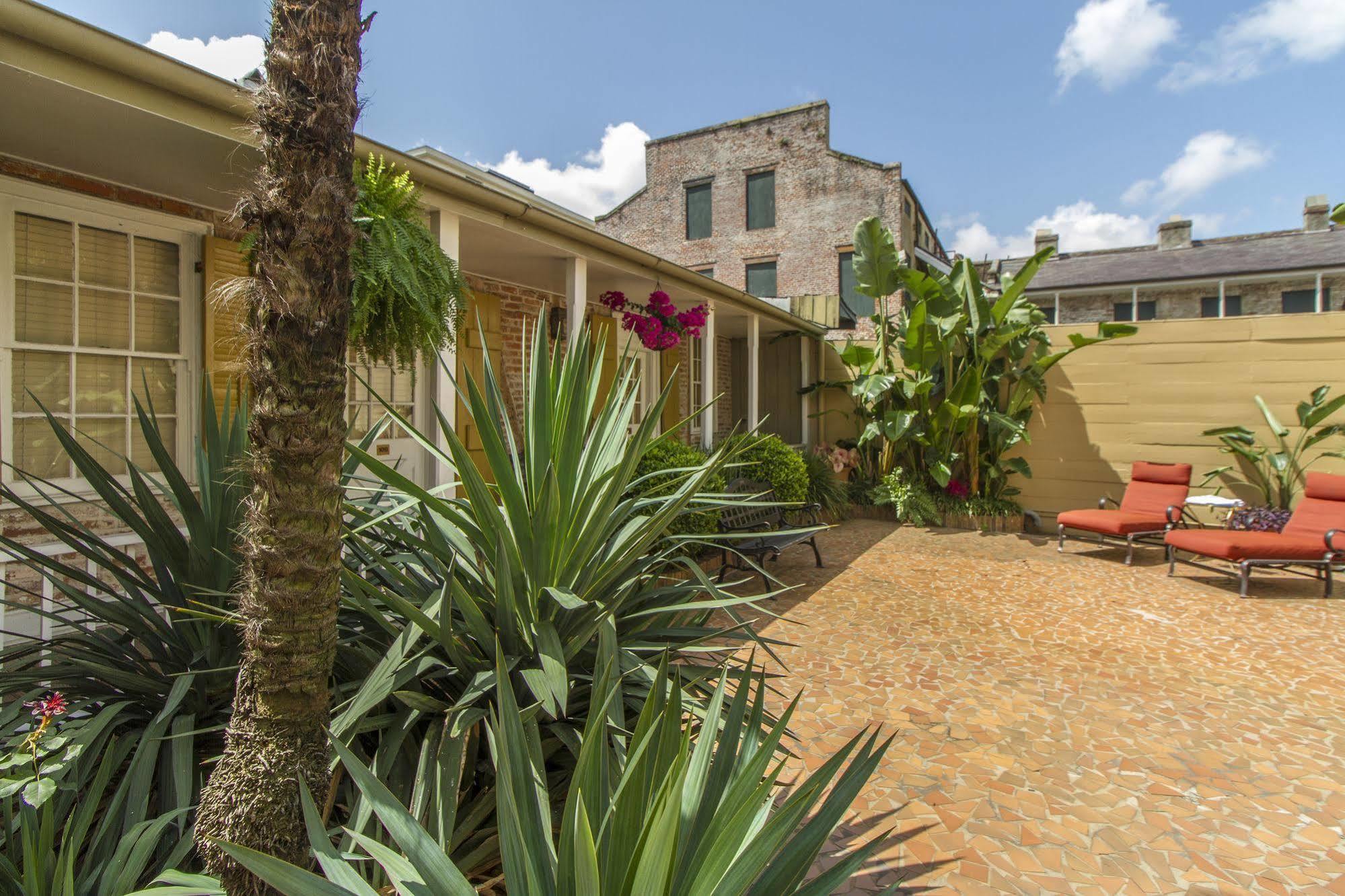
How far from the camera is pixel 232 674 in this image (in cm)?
210

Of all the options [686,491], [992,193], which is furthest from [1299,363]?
[992,193]

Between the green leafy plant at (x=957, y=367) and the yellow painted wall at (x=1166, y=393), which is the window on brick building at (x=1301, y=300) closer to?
the yellow painted wall at (x=1166, y=393)

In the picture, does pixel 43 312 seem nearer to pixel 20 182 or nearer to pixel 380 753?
pixel 20 182

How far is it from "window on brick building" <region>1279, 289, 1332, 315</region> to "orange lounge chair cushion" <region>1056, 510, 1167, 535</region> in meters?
17.5

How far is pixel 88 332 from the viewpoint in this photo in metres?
4.19

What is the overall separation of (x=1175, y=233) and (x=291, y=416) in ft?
96.2

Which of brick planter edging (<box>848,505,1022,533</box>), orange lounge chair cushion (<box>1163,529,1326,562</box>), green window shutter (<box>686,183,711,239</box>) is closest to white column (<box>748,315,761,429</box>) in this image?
brick planter edging (<box>848,505,1022,533</box>)

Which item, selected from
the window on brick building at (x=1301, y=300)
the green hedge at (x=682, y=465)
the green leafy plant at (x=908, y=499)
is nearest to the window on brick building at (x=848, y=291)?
the green leafy plant at (x=908, y=499)

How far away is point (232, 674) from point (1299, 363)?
1072cm

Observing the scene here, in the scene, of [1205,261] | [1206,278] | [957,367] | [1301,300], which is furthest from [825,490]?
[1301,300]

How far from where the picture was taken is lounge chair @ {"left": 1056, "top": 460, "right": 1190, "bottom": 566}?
7340 millimetres

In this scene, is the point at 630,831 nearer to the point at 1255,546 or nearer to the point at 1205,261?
the point at 1255,546

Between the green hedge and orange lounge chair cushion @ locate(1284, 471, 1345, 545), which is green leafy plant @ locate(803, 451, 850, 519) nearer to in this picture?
the green hedge

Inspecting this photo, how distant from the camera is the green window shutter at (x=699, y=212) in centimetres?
1911
